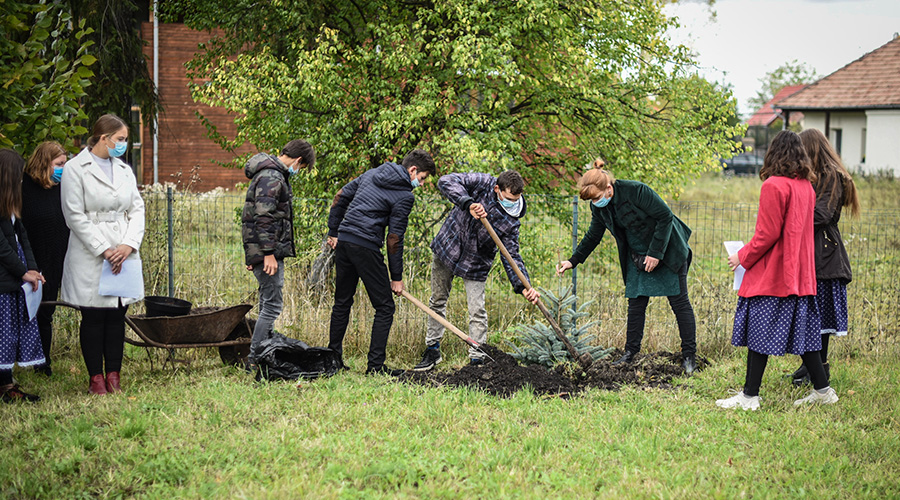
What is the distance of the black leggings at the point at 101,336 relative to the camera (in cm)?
532

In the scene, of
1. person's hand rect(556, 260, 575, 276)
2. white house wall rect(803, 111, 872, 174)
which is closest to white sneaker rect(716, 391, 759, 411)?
person's hand rect(556, 260, 575, 276)

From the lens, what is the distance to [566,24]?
878 cm

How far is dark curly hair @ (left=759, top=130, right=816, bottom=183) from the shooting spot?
5035 mm

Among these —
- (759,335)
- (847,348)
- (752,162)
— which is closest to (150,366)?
(759,335)

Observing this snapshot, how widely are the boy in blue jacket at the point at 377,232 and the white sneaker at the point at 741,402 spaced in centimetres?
249

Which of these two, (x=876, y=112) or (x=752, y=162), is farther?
(x=752, y=162)

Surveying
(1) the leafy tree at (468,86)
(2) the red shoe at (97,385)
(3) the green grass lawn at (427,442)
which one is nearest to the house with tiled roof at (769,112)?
(1) the leafy tree at (468,86)

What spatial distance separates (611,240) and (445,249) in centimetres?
362

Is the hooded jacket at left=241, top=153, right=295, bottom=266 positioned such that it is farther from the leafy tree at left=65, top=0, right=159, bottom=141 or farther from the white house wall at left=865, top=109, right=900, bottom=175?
the white house wall at left=865, top=109, right=900, bottom=175

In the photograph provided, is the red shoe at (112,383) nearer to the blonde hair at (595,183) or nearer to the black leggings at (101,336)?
the black leggings at (101,336)

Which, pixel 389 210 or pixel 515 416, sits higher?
pixel 389 210

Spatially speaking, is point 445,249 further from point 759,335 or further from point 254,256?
point 759,335

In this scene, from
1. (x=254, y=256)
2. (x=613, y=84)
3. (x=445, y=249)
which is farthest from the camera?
(x=613, y=84)

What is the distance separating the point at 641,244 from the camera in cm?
623
